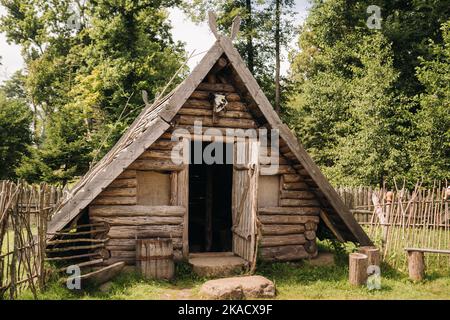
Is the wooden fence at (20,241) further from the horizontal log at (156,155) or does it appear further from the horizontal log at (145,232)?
the horizontal log at (156,155)

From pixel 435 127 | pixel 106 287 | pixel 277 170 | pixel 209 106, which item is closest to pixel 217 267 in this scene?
pixel 106 287

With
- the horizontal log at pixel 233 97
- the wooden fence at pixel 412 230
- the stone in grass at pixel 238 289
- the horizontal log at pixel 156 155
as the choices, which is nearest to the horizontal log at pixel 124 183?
the horizontal log at pixel 156 155

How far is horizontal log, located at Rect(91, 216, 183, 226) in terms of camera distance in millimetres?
8047

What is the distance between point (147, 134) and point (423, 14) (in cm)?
2002

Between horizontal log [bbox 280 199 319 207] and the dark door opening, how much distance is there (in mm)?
2922

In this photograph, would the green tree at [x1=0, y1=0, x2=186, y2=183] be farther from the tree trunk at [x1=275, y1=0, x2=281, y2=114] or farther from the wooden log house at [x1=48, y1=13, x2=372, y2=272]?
the tree trunk at [x1=275, y1=0, x2=281, y2=114]

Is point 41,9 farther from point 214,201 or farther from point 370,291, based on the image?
point 370,291

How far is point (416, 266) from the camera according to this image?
27.3 ft

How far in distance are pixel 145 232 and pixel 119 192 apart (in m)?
1.02

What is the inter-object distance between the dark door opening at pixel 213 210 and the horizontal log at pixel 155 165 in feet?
11.1

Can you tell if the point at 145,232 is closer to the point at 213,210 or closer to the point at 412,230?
the point at 213,210

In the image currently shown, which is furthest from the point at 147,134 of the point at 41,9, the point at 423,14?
the point at 41,9

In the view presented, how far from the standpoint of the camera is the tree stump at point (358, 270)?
7801mm

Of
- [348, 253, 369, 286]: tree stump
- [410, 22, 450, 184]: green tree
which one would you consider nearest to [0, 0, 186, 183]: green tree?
[348, 253, 369, 286]: tree stump
